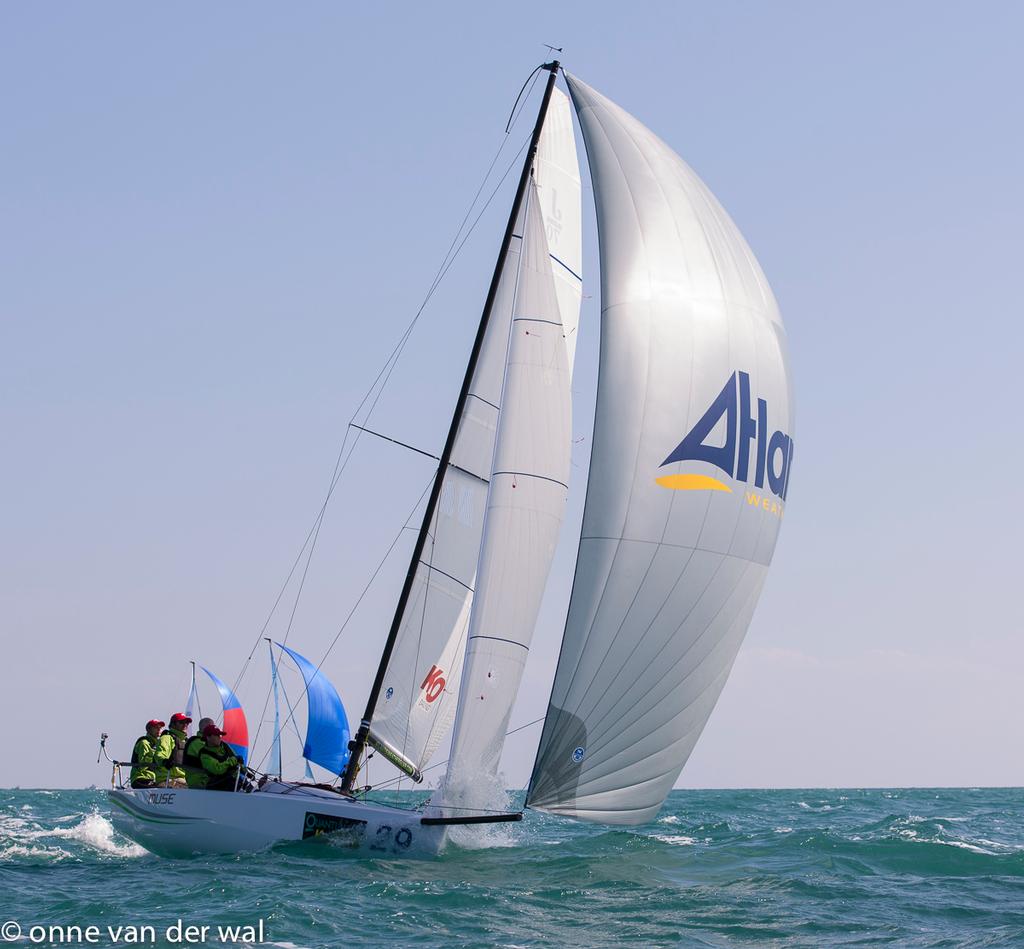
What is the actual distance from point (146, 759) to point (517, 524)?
5326 millimetres

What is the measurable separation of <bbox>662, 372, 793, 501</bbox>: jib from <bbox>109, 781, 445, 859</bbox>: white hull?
4509 mm

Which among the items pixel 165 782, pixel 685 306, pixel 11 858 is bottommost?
pixel 11 858

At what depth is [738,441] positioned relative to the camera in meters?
12.9

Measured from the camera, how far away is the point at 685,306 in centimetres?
1288

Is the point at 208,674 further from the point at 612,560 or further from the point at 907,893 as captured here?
the point at 907,893

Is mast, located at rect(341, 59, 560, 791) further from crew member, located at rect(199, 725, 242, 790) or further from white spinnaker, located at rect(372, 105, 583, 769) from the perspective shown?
crew member, located at rect(199, 725, 242, 790)

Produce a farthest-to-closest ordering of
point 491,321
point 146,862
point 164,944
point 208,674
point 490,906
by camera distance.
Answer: point 208,674, point 491,321, point 146,862, point 490,906, point 164,944

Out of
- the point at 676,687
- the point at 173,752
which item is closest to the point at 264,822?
the point at 173,752

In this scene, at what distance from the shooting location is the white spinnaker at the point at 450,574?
14500 millimetres

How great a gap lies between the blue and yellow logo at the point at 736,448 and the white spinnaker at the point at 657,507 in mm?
20

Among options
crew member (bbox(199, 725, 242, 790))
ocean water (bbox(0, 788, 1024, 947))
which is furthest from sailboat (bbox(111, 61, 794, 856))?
ocean water (bbox(0, 788, 1024, 947))

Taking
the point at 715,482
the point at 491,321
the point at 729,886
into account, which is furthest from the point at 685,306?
the point at 729,886

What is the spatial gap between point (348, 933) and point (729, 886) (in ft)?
14.8

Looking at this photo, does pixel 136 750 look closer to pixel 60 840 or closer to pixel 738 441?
pixel 60 840
